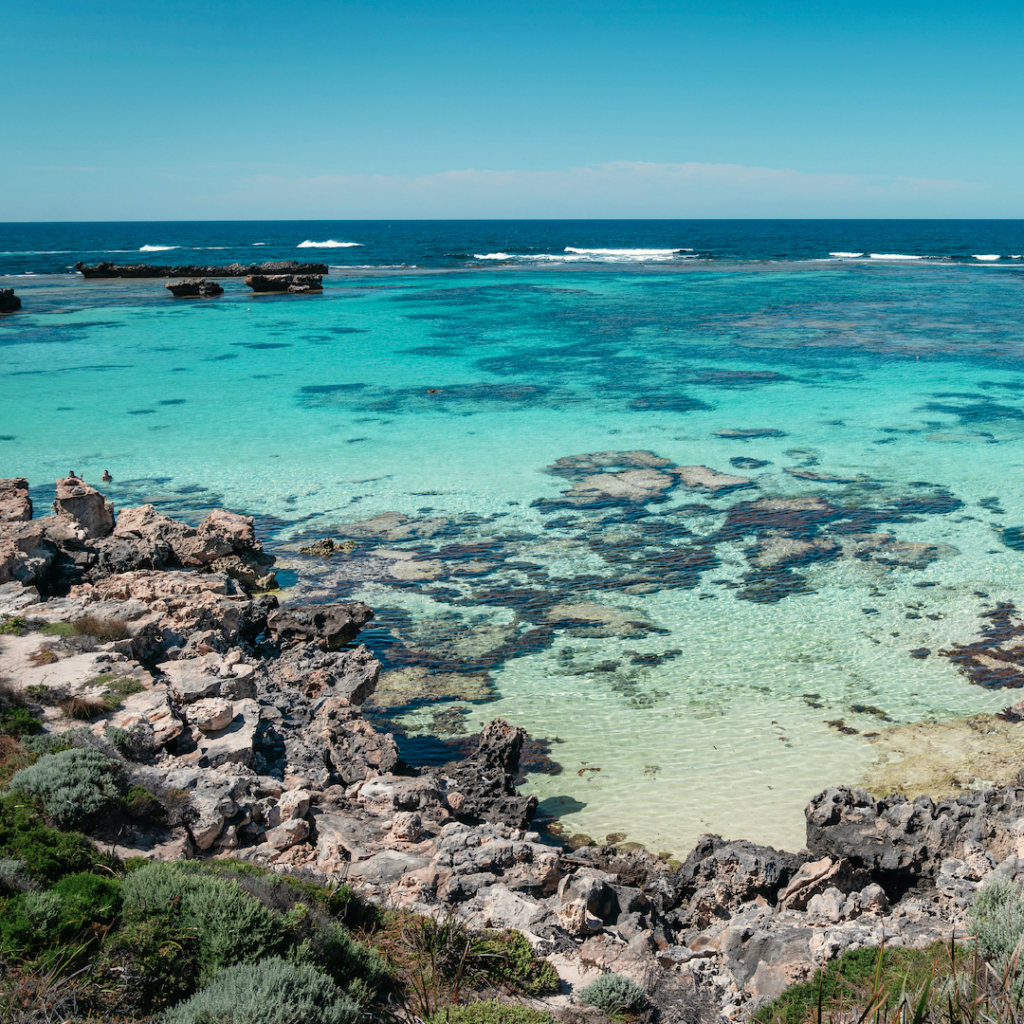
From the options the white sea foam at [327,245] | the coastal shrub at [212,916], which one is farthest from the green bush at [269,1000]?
the white sea foam at [327,245]

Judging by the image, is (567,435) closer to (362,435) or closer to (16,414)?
(362,435)

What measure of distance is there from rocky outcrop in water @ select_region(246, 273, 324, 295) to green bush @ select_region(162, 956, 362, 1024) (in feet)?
210

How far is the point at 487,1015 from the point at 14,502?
14.5 meters

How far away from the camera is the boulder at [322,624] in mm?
13086

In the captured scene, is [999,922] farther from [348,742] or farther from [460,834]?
[348,742]

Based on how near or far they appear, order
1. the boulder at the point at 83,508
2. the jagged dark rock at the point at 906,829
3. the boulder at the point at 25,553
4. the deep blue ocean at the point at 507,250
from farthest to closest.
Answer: the deep blue ocean at the point at 507,250
the boulder at the point at 83,508
the boulder at the point at 25,553
the jagged dark rock at the point at 906,829

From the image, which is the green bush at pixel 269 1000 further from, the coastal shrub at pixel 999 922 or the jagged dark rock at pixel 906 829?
the jagged dark rock at pixel 906 829

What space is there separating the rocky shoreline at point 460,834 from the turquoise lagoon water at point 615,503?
1006mm

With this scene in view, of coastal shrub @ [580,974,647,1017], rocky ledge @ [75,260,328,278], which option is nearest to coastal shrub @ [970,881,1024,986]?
coastal shrub @ [580,974,647,1017]

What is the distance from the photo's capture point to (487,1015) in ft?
18.1

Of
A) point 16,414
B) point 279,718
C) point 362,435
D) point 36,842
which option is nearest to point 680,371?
point 362,435

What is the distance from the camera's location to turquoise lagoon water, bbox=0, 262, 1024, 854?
11453mm

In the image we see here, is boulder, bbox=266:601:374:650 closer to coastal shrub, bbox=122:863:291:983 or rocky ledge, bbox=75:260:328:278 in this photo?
coastal shrub, bbox=122:863:291:983

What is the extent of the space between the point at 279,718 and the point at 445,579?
18.1ft
